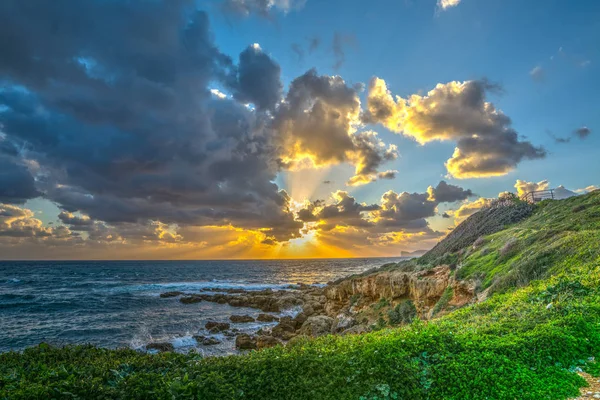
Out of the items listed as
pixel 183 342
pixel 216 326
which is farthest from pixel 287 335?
pixel 183 342

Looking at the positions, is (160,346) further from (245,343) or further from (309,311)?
(309,311)

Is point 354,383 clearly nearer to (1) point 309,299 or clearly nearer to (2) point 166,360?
(2) point 166,360

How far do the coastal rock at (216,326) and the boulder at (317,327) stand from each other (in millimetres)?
8682

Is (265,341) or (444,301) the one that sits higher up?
(444,301)

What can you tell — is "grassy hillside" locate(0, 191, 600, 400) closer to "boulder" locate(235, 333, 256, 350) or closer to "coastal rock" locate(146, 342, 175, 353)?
"coastal rock" locate(146, 342, 175, 353)

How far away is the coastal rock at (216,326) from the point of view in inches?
1242

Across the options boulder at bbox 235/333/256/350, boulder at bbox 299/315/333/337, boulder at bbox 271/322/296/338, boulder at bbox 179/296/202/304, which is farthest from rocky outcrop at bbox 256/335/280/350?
boulder at bbox 179/296/202/304

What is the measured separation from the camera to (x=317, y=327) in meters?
27.8

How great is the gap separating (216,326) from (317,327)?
11.2 m

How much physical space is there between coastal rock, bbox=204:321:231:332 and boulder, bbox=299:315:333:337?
28.5ft

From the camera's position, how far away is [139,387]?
502 centimetres

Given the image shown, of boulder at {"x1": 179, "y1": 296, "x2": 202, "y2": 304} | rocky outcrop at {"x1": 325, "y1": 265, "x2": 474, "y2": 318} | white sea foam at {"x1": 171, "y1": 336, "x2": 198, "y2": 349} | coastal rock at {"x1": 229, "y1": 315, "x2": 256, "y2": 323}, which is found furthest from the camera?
boulder at {"x1": 179, "y1": 296, "x2": 202, "y2": 304}

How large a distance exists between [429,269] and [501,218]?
1256cm

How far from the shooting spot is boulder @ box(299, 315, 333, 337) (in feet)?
89.5
